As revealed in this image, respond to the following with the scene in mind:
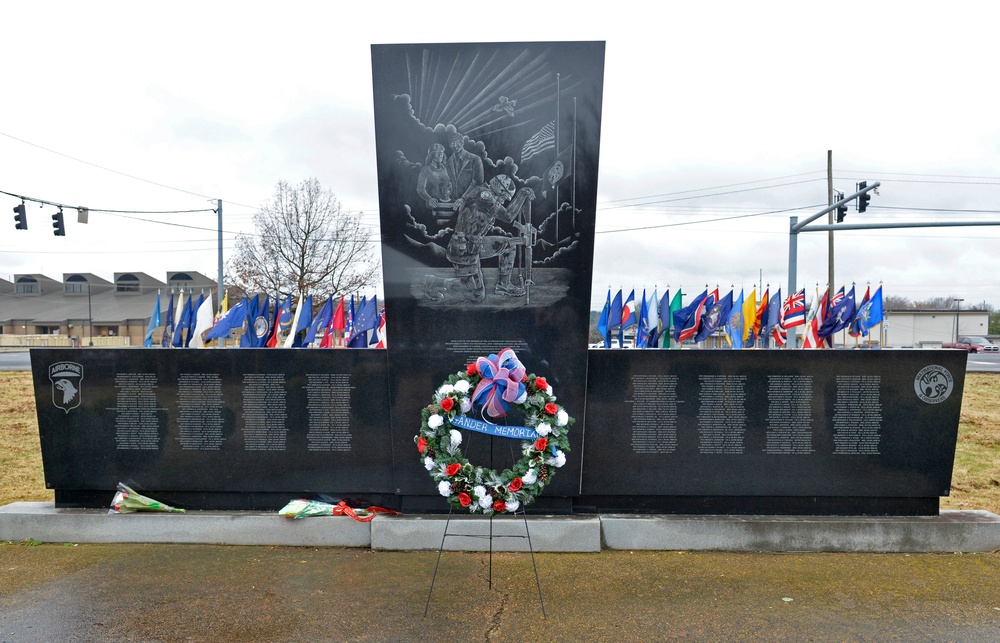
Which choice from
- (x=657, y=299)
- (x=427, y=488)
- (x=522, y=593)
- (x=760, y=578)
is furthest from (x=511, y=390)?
(x=657, y=299)

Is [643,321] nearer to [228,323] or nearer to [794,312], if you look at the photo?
[794,312]

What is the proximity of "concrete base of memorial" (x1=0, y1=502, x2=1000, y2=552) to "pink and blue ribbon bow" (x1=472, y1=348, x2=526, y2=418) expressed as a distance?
1711 millimetres

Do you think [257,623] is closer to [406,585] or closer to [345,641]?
[345,641]

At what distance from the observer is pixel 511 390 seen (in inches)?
212

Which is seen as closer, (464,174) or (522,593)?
(522,593)

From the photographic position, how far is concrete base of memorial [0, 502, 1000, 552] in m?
6.64

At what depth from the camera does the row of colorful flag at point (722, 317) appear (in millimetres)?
16828

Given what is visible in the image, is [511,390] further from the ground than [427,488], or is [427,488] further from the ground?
[511,390]

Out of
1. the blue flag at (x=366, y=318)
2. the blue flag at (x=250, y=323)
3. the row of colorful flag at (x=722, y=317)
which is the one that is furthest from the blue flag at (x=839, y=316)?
the blue flag at (x=250, y=323)

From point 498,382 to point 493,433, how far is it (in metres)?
0.44

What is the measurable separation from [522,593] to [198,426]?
3859mm

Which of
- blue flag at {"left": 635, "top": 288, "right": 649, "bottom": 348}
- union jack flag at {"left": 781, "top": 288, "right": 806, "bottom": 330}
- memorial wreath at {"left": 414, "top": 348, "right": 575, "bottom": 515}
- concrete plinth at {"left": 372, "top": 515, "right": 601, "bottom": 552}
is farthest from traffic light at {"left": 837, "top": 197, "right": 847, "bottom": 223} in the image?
memorial wreath at {"left": 414, "top": 348, "right": 575, "bottom": 515}

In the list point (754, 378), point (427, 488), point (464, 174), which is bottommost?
point (427, 488)

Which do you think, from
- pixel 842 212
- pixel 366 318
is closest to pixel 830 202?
pixel 842 212
